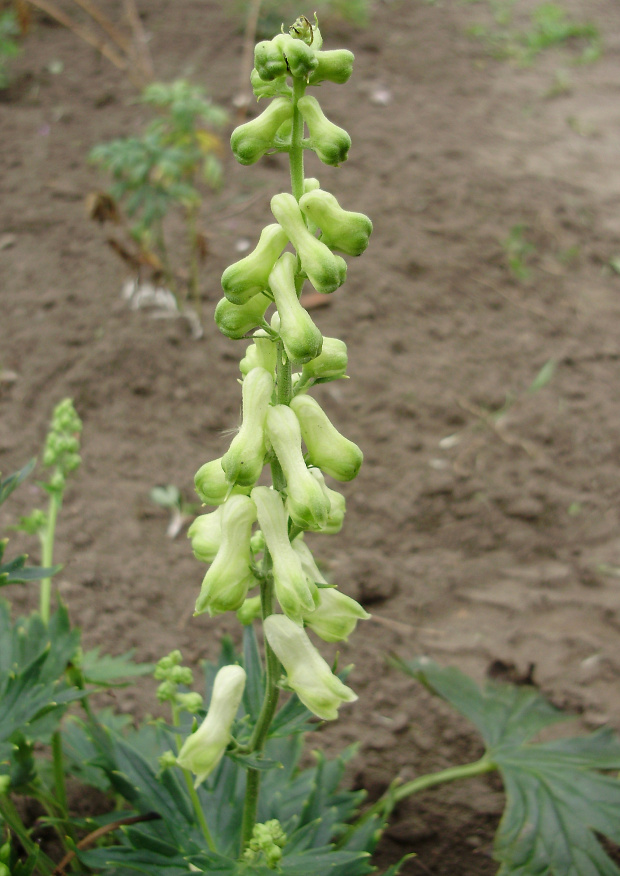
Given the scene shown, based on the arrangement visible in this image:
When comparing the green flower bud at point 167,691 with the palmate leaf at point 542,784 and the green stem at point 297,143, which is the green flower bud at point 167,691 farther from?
the green stem at point 297,143

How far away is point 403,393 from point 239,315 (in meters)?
2.68

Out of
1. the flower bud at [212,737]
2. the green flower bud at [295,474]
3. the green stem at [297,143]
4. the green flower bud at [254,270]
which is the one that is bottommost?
the flower bud at [212,737]

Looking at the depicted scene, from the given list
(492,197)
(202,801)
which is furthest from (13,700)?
(492,197)

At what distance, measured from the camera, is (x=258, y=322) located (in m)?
1.42

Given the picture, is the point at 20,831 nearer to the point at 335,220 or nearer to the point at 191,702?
the point at 191,702

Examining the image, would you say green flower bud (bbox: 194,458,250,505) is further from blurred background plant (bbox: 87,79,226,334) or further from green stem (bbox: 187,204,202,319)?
green stem (bbox: 187,204,202,319)

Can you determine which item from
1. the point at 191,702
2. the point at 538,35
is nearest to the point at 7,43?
the point at 538,35

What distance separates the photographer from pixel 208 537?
1.53 m

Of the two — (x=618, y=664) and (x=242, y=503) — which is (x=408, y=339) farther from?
(x=242, y=503)

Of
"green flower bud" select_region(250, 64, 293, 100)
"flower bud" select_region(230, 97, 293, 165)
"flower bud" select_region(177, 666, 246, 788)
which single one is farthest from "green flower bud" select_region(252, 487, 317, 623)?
"green flower bud" select_region(250, 64, 293, 100)

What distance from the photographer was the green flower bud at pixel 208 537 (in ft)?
4.99

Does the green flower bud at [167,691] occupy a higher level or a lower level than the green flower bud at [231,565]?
lower

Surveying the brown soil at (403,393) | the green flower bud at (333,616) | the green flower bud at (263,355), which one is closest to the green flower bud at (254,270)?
the green flower bud at (263,355)

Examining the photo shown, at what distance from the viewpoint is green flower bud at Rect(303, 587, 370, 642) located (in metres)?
1.48
